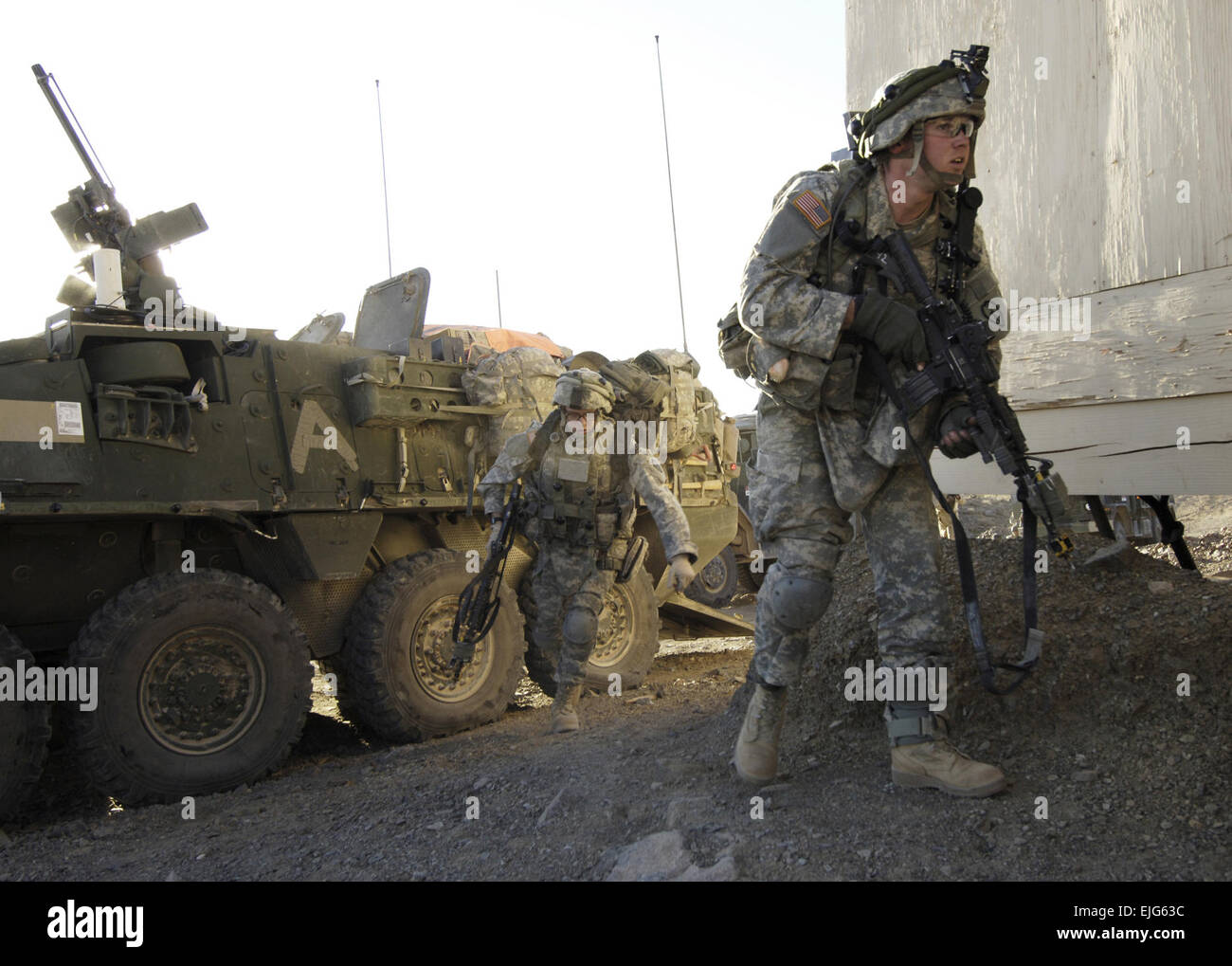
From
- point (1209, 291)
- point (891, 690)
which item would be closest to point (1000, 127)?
point (1209, 291)

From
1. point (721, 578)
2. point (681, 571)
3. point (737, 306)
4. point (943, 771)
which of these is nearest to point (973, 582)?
point (943, 771)

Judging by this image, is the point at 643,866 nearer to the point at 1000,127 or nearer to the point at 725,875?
the point at 725,875

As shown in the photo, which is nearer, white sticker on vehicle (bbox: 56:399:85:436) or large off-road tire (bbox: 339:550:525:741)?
white sticker on vehicle (bbox: 56:399:85:436)

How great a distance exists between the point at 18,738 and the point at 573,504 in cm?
286

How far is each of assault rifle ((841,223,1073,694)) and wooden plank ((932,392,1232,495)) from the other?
0.60 metres

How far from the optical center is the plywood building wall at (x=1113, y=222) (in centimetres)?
318

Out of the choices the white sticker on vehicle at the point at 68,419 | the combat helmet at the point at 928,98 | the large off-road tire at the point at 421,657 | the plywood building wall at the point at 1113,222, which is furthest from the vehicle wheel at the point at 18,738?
the plywood building wall at the point at 1113,222

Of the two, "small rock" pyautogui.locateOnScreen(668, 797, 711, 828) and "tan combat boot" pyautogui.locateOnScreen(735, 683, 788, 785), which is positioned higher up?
"tan combat boot" pyautogui.locateOnScreen(735, 683, 788, 785)

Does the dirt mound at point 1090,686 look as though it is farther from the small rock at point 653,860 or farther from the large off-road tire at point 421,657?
the large off-road tire at point 421,657

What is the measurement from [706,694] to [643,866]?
396cm

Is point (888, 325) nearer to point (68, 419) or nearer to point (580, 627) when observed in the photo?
point (580, 627)

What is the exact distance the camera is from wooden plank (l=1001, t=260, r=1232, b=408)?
3.19m

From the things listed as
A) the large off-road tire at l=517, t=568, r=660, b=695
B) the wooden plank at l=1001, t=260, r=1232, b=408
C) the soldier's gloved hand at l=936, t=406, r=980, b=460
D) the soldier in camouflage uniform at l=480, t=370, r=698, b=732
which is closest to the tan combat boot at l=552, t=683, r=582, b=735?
the soldier in camouflage uniform at l=480, t=370, r=698, b=732

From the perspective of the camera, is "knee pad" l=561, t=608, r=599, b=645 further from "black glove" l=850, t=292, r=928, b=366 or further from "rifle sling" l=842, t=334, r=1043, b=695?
"black glove" l=850, t=292, r=928, b=366
